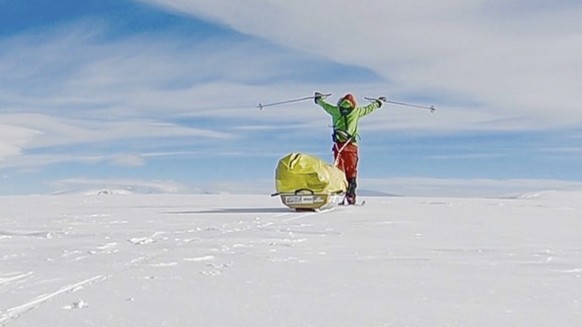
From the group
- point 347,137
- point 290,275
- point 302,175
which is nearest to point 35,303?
point 290,275

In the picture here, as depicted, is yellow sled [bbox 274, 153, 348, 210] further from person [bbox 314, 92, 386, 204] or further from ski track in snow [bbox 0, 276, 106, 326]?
ski track in snow [bbox 0, 276, 106, 326]

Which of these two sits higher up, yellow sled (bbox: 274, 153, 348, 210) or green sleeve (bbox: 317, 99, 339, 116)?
green sleeve (bbox: 317, 99, 339, 116)

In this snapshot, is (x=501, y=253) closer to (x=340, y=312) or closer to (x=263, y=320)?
(x=340, y=312)

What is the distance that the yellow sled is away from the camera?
Answer: 9289mm

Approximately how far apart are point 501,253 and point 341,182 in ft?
18.2

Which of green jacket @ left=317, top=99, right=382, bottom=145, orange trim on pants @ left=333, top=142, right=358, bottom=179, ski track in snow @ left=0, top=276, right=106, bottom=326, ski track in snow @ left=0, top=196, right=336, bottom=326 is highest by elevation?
green jacket @ left=317, top=99, right=382, bottom=145

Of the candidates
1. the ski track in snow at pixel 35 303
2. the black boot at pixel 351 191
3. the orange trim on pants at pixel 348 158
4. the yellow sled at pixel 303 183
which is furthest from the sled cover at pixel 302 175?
the ski track in snow at pixel 35 303

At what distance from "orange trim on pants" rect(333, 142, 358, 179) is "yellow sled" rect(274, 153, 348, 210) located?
1.43 metres

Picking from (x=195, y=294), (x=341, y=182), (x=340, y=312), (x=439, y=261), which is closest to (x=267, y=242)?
(x=439, y=261)

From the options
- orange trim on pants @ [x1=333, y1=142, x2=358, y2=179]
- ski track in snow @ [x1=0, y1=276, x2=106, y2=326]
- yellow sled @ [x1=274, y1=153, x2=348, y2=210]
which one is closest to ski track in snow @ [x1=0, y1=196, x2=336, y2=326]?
ski track in snow @ [x1=0, y1=276, x2=106, y2=326]

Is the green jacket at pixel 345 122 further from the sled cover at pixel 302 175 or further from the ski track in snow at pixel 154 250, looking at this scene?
the ski track in snow at pixel 154 250

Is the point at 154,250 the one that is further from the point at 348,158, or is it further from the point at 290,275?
the point at 348,158

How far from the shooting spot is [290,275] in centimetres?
384

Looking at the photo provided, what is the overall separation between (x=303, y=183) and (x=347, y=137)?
5.97 feet
